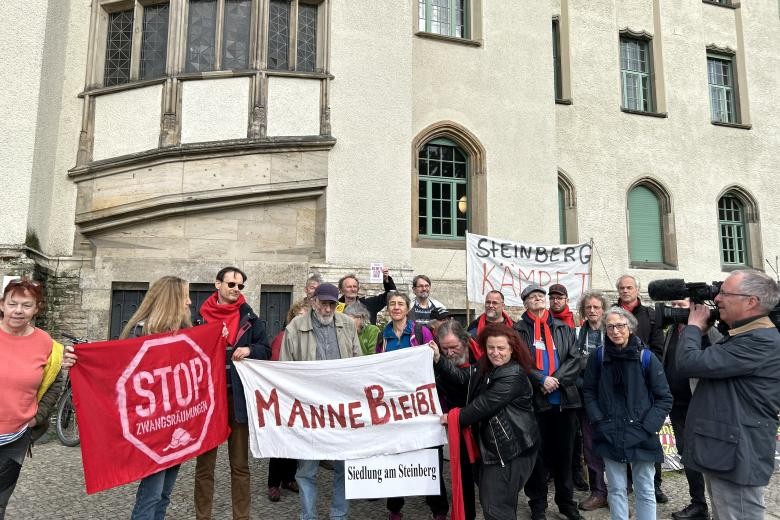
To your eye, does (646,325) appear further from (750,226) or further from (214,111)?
(750,226)

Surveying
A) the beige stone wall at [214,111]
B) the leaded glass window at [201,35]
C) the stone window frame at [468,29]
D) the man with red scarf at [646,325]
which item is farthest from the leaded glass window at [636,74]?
the man with red scarf at [646,325]

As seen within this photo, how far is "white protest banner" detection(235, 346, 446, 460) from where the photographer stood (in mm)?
4562

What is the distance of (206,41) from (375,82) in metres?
3.24

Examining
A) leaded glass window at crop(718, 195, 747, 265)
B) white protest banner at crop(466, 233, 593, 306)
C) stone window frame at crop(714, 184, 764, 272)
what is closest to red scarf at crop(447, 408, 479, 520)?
white protest banner at crop(466, 233, 593, 306)

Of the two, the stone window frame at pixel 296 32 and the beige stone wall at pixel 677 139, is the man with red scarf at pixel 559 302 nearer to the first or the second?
the stone window frame at pixel 296 32

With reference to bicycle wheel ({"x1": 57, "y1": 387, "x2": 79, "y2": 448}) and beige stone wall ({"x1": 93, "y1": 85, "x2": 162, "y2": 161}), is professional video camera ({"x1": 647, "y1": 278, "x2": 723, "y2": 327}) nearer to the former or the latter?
bicycle wheel ({"x1": 57, "y1": 387, "x2": 79, "y2": 448})

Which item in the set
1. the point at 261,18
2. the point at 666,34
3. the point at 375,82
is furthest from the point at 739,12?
the point at 261,18

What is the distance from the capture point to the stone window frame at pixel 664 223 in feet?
49.0

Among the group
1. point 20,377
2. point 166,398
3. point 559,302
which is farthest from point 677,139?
point 20,377

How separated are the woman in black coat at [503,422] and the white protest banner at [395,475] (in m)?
0.62

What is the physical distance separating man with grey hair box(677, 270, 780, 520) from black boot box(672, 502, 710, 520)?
2011mm

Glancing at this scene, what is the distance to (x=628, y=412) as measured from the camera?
162 inches

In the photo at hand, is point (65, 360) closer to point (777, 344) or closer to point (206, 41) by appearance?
point (777, 344)

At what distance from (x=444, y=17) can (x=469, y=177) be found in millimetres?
3786
